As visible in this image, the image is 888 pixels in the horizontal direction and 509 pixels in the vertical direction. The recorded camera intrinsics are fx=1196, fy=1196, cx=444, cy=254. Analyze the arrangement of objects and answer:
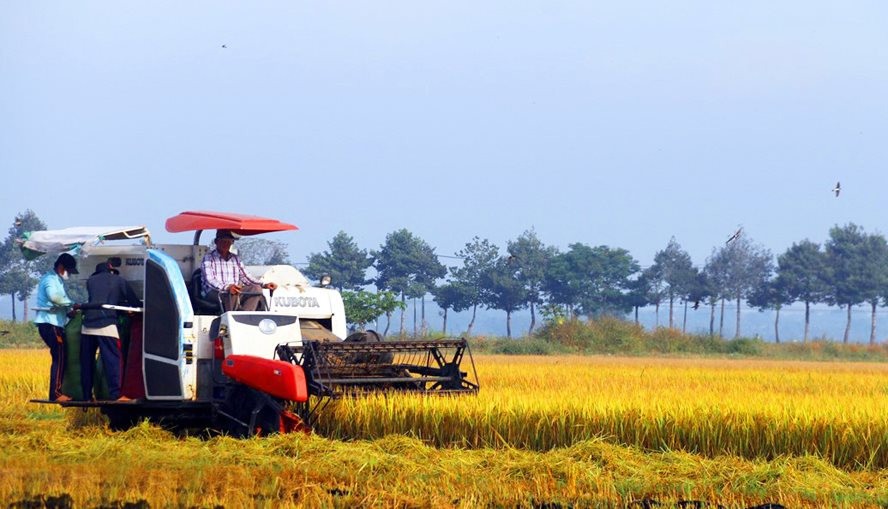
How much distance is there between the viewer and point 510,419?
12148 mm

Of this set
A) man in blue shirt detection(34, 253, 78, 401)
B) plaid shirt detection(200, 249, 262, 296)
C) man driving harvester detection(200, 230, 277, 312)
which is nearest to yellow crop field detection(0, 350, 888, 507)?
man in blue shirt detection(34, 253, 78, 401)

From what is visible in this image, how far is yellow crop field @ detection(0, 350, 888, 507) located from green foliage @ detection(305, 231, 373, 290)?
73173 millimetres

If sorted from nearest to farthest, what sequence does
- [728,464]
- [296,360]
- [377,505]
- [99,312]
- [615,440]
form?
[377,505] → [728,464] → [615,440] → [296,360] → [99,312]

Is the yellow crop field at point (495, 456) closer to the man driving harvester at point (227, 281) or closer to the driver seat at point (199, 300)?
the driver seat at point (199, 300)

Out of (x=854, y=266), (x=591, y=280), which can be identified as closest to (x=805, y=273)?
(x=854, y=266)

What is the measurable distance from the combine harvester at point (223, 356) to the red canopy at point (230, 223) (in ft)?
0.04

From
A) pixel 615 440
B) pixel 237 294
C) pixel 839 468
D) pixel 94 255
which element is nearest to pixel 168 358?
pixel 237 294

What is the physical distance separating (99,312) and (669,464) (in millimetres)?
6677

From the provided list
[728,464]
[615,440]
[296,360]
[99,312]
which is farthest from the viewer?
[99,312]

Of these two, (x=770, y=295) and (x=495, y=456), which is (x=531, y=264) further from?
(x=495, y=456)

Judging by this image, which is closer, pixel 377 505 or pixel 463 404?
pixel 377 505

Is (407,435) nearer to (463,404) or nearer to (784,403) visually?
(463,404)

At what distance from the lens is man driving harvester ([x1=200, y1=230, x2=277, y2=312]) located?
43.2ft

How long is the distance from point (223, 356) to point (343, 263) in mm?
75247
